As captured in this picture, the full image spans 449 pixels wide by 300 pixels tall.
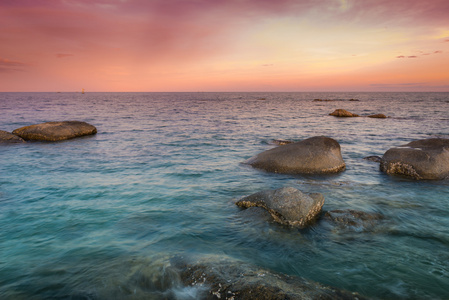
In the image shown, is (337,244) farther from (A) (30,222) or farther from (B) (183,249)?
(A) (30,222)

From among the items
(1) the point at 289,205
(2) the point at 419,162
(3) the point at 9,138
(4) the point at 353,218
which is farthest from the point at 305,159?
(3) the point at 9,138

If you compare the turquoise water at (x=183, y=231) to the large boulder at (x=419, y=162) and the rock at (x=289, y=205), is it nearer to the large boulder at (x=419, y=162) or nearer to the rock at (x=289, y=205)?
the rock at (x=289, y=205)

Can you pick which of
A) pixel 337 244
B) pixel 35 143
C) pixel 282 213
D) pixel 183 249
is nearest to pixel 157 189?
pixel 183 249

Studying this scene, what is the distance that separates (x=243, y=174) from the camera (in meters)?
12.0

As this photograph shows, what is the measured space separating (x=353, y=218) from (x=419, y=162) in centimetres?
673

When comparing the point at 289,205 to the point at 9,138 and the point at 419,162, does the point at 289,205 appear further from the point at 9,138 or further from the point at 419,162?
the point at 9,138

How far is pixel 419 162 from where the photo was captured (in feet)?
37.9

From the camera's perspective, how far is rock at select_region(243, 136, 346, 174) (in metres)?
12.1

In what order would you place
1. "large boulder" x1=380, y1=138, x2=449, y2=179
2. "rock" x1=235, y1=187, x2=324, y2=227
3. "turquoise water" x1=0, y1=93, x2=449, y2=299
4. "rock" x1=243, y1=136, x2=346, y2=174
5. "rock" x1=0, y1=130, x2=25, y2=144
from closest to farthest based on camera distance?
"turquoise water" x1=0, y1=93, x2=449, y2=299, "rock" x1=235, y1=187, x2=324, y2=227, "large boulder" x1=380, y1=138, x2=449, y2=179, "rock" x1=243, y1=136, x2=346, y2=174, "rock" x1=0, y1=130, x2=25, y2=144

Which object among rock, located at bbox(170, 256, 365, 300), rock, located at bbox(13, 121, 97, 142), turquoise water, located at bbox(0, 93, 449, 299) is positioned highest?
rock, located at bbox(13, 121, 97, 142)

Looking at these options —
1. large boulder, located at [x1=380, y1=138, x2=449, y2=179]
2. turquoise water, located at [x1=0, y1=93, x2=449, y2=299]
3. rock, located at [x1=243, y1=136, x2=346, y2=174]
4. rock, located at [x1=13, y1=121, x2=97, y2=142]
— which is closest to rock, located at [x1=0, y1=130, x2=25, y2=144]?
rock, located at [x1=13, y1=121, x2=97, y2=142]

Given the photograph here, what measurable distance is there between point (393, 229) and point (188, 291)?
5.73 metres

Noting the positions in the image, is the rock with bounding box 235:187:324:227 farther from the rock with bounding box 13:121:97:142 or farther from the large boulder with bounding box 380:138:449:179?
the rock with bounding box 13:121:97:142

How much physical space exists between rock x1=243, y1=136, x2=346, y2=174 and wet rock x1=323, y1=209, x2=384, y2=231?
447 cm
